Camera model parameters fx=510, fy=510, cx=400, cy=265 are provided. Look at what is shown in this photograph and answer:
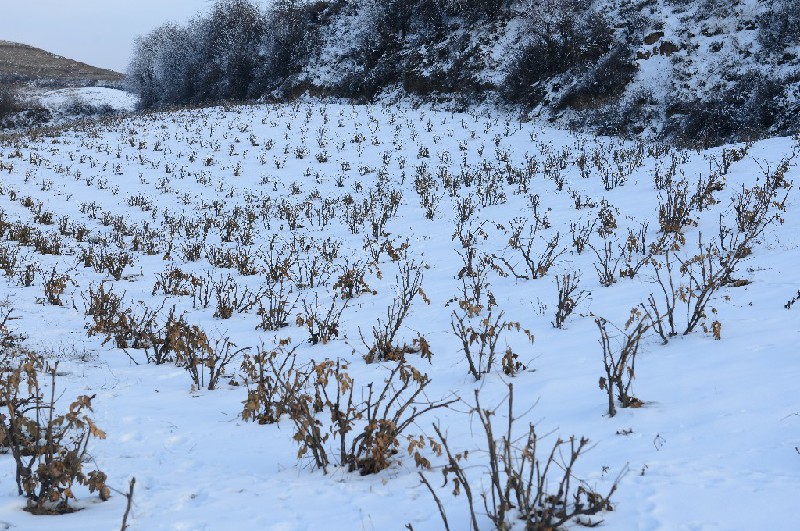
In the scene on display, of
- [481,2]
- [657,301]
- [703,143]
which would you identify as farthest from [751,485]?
Result: [481,2]

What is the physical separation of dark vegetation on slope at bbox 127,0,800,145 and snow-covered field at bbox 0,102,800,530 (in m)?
4.18

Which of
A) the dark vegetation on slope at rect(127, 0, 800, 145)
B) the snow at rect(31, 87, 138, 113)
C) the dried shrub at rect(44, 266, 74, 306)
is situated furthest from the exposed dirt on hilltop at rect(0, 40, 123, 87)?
the dried shrub at rect(44, 266, 74, 306)

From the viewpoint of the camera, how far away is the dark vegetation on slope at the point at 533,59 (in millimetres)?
15577

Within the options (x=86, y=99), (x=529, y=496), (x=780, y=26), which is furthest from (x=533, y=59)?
(x=86, y=99)

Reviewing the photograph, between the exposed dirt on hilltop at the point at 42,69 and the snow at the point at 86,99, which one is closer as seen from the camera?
the snow at the point at 86,99

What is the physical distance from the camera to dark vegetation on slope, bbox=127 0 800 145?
15577mm

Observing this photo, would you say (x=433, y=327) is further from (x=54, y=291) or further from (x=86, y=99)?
(x=86, y=99)

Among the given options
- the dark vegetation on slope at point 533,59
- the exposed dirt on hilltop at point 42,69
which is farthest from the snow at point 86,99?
the exposed dirt on hilltop at point 42,69

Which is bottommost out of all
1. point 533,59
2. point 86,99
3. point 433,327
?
point 433,327

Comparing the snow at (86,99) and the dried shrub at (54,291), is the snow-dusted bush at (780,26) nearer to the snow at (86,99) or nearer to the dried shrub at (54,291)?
the dried shrub at (54,291)

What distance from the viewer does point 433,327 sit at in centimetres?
491

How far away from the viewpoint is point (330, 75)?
1102 inches

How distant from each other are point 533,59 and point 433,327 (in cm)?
1874

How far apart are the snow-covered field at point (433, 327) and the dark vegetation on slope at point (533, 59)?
4.18m
